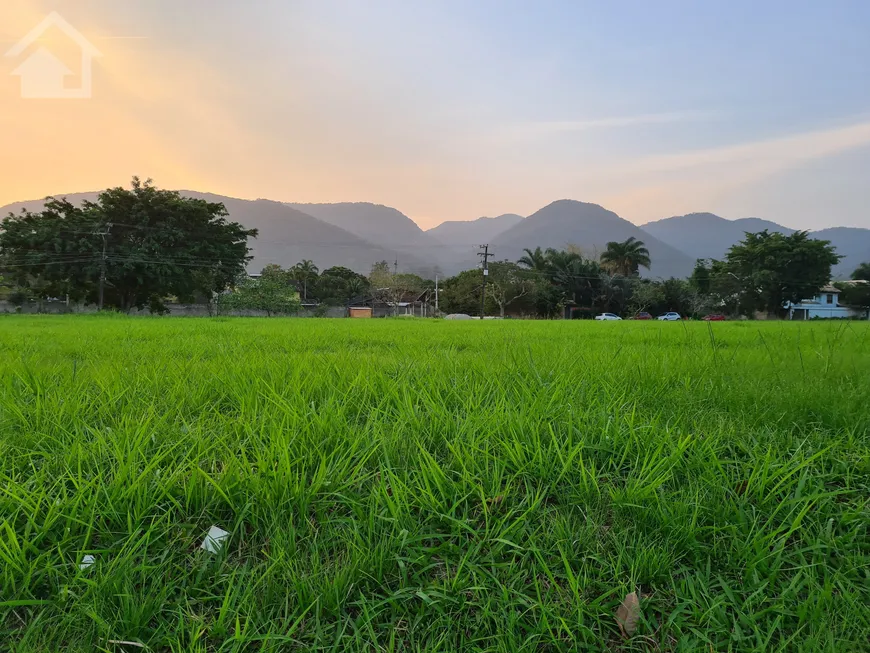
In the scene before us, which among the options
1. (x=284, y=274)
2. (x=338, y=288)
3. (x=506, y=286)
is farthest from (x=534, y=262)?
(x=284, y=274)

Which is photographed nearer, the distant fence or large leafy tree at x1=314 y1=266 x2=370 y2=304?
the distant fence

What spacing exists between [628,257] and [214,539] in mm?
52520

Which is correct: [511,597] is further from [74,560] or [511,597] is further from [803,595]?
[74,560]

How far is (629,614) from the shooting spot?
85 cm

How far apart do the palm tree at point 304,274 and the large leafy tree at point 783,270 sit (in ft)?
161

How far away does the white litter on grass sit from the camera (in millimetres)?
1006

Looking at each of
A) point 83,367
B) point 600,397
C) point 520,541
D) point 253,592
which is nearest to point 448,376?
point 600,397

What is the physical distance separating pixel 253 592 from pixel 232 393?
1340mm

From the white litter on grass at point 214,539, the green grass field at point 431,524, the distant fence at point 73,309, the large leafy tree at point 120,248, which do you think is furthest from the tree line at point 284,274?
the white litter on grass at point 214,539

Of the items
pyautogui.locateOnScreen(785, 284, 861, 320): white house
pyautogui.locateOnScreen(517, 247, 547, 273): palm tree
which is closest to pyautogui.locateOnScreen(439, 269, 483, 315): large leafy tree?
pyautogui.locateOnScreen(517, 247, 547, 273): palm tree

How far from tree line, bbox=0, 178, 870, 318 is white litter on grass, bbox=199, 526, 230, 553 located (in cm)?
2985

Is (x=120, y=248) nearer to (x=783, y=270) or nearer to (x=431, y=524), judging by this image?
(x=431, y=524)

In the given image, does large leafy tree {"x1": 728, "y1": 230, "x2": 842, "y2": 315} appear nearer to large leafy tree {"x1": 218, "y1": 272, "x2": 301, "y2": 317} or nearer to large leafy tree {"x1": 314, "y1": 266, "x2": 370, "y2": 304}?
large leafy tree {"x1": 218, "y1": 272, "x2": 301, "y2": 317}

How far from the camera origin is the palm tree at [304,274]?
56.0 metres
